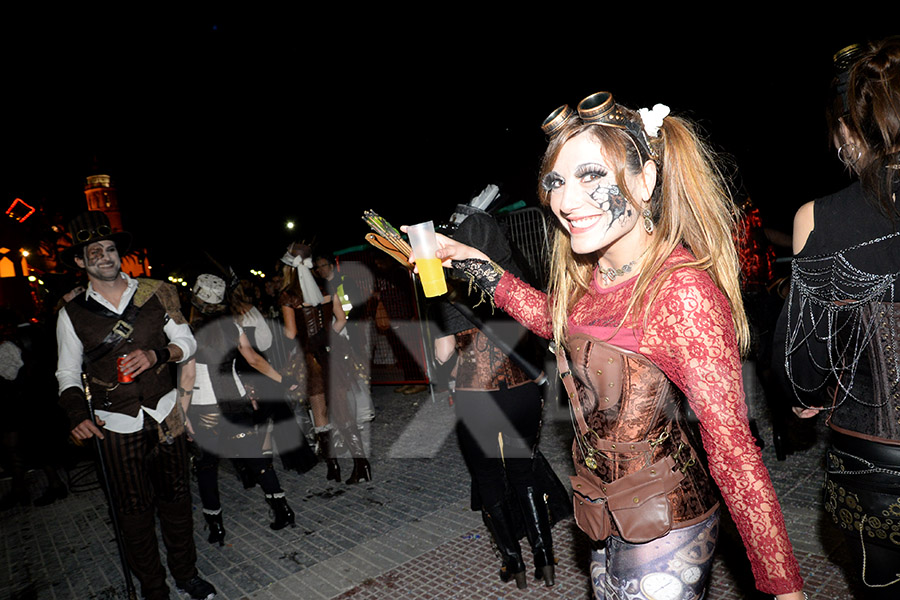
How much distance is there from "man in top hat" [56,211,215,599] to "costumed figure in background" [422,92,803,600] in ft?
10.6

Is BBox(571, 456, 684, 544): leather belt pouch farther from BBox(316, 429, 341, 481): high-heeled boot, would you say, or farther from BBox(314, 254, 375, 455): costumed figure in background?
BBox(316, 429, 341, 481): high-heeled boot

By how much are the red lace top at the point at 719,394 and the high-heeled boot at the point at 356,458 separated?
4.70 m

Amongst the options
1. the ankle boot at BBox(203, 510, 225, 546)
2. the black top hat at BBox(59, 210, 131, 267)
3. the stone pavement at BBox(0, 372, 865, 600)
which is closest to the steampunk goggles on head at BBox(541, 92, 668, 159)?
the stone pavement at BBox(0, 372, 865, 600)

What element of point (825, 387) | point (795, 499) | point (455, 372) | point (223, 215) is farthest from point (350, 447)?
point (223, 215)

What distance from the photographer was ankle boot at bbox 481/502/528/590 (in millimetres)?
3498

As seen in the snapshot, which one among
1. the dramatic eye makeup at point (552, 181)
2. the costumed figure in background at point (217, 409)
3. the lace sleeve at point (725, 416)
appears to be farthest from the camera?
the costumed figure in background at point (217, 409)

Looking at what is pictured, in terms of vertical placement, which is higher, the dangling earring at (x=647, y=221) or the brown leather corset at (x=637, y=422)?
the dangling earring at (x=647, y=221)

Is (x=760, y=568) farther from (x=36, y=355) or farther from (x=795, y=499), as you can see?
(x=36, y=355)

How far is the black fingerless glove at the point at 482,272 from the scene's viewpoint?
2.57 metres

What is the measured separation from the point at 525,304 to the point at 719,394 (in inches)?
41.2

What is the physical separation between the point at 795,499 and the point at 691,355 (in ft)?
12.0

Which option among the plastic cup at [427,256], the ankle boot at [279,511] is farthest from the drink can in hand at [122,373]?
the plastic cup at [427,256]

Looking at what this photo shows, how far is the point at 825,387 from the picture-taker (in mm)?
2154

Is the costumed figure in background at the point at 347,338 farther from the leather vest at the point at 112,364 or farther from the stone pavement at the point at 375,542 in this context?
the leather vest at the point at 112,364
